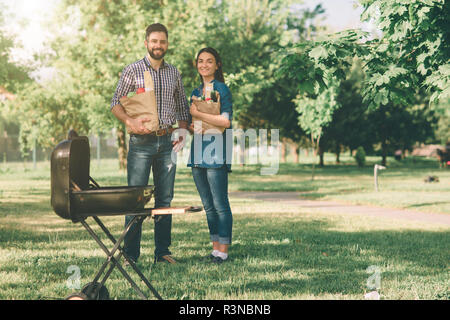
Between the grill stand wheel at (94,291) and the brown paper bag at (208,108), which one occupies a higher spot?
the brown paper bag at (208,108)

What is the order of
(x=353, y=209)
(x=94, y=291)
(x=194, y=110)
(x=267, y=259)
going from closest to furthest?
(x=94, y=291) → (x=194, y=110) → (x=267, y=259) → (x=353, y=209)

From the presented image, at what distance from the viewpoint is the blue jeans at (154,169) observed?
175 inches

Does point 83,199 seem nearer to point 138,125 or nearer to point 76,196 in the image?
point 76,196

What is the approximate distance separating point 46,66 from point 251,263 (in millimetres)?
19071

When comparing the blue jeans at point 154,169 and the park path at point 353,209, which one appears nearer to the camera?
the blue jeans at point 154,169

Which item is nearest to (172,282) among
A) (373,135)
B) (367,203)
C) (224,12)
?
(367,203)

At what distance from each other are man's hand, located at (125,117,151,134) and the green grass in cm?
128

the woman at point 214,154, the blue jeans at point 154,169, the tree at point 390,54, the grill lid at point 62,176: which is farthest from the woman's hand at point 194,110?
the grill lid at point 62,176

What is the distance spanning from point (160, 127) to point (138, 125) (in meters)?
0.26

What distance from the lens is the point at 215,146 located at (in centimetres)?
459

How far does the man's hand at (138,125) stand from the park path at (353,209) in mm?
5768

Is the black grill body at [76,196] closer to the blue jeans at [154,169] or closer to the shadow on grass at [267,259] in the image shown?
the shadow on grass at [267,259]

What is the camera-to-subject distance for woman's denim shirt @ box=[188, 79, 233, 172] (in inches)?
181

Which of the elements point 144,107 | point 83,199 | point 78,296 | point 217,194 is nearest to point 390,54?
point 217,194
